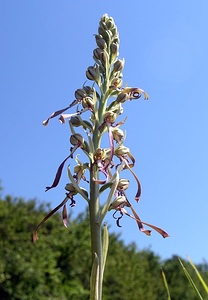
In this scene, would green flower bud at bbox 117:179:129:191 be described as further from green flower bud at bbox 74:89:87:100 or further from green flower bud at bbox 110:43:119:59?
green flower bud at bbox 110:43:119:59

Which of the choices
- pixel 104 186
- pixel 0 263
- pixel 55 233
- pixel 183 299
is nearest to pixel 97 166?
pixel 104 186

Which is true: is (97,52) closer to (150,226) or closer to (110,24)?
(110,24)

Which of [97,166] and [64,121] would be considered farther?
[64,121]

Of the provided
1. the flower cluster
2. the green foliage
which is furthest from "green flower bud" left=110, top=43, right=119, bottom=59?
the green foliage

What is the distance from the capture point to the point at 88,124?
271 centimetres

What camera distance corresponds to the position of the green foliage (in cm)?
2008

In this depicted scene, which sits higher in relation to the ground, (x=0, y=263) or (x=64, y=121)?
(x=0, y=263)

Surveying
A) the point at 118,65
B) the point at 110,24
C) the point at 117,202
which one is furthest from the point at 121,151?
the point at 110,24

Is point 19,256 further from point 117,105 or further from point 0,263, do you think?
point 117,105

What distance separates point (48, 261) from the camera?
21.4 meters

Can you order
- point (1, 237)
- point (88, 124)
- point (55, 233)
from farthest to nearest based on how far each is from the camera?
point (55, 233) < point (1, 237) < point (88, 124)

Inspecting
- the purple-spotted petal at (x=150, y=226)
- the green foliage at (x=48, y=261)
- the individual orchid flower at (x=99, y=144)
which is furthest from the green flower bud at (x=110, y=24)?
the green foliage at (x=48, y=261)

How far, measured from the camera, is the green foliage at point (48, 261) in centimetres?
2008

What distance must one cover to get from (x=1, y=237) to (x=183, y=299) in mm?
25453
